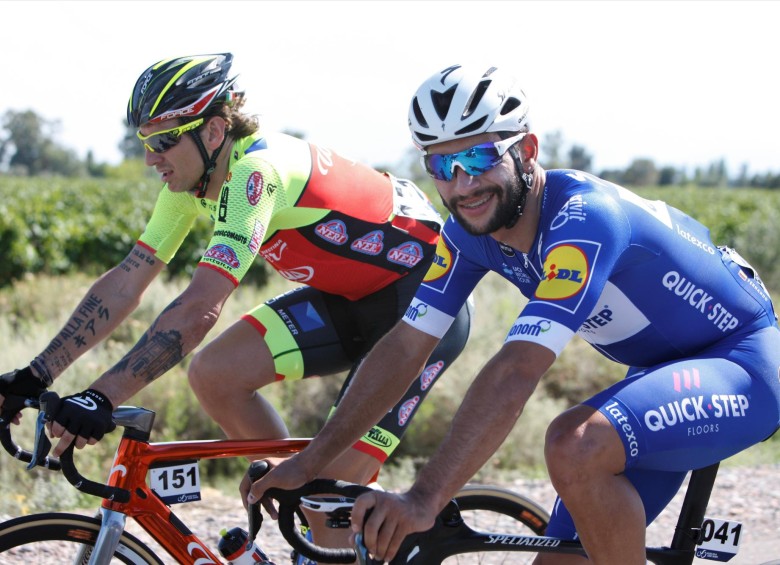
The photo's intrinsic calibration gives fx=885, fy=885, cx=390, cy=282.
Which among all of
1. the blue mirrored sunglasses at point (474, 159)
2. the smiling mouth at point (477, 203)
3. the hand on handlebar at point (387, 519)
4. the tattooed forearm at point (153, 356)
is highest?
the blue mirrored sunglasses at point (474, 159)

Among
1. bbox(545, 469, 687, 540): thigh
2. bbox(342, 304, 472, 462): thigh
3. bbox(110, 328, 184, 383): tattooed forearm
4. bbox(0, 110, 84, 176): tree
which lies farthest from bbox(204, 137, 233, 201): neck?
bbox(0, 110, 84, 176): tree

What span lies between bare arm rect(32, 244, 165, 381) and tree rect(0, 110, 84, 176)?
86.0 metres

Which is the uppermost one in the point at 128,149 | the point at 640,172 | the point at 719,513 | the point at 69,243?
the point at 719,513

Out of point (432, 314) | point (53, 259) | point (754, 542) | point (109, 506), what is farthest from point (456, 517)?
point (53, 259)

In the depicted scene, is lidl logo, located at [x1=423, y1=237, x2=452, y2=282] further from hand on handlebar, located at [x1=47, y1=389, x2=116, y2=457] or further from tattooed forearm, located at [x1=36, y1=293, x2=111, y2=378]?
tattooed forearm, located at [x1=36, y1=293, x2=111, y2=378]

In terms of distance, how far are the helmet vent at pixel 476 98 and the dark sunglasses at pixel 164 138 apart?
118cm

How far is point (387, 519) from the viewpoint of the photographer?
229cm

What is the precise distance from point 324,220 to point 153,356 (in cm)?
105

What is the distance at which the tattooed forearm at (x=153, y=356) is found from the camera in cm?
286

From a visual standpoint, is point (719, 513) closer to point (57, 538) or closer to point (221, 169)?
point (221, 169)

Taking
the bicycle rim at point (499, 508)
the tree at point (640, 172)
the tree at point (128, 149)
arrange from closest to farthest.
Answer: the bicycle rim at point (499, 508) < the tree at point (128, 149) < the tree at point (640, 172)

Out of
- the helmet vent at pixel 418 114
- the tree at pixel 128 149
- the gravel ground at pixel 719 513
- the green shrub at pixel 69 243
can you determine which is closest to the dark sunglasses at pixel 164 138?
the helmet vent at pixel 418 114

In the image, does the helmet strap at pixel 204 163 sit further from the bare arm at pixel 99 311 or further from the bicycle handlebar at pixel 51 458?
the bicycle handlebar at pixel 51 458

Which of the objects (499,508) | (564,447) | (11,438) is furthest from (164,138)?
(499,508)
